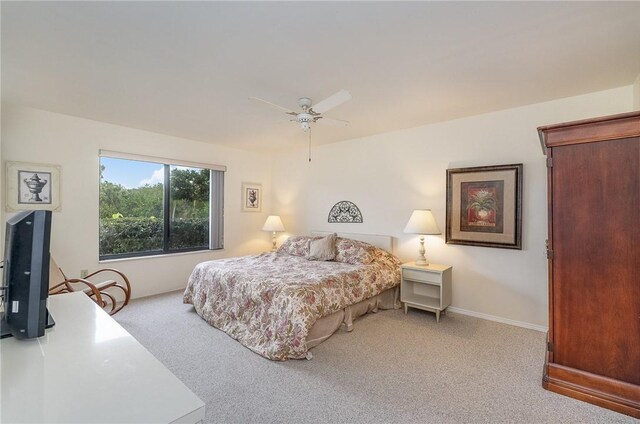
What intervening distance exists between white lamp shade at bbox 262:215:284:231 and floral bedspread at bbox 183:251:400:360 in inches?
53.2

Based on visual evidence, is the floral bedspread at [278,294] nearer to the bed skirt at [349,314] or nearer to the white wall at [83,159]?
the bed skirt at [349,314]

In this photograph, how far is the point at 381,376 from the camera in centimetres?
232

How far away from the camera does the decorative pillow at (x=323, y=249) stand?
4.11 metres

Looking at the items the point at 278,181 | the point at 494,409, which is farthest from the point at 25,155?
the point at 494,409

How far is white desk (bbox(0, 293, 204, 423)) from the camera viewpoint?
0.71 m

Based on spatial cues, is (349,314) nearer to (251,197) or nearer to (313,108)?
(313,108)

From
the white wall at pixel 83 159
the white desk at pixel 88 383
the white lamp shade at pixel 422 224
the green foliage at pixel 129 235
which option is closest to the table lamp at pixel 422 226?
the white lamp shade at pixel 422 224

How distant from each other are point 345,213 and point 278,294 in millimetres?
2353

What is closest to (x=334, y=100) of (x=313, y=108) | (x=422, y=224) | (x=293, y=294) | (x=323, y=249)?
(x=313, y=108)

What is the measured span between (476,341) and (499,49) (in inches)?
101

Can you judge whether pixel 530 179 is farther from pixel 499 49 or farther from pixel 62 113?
pixel 62 113

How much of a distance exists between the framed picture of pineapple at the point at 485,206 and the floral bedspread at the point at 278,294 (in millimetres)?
999

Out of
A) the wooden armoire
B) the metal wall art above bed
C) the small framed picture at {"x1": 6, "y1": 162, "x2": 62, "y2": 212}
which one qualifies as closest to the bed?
the metal wall art above bed

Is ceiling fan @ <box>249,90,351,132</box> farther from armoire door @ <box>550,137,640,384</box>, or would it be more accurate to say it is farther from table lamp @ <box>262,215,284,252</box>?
table lamp @ <box>262,215,284,252</box>
